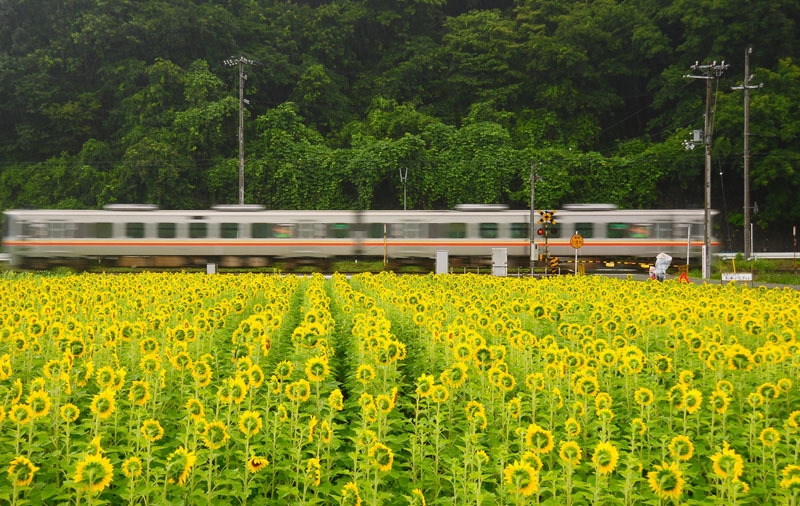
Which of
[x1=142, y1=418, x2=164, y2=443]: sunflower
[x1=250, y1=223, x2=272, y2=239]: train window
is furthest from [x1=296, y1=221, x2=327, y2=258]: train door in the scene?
[x1=142, y1=418, x2=164, y2=443]: sunflower

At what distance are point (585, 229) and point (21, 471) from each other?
2965 centimetres

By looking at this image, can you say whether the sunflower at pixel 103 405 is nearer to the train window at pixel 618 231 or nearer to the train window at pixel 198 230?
the train window at pixel 198 230

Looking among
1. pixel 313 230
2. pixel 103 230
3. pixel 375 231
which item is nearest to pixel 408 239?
pixel 375 231

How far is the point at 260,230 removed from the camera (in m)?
30.2

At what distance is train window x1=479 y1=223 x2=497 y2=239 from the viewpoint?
101 feet

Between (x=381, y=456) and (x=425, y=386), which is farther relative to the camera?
(x=425, y=386)

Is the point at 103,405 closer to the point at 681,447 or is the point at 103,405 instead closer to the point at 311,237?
the point at 681,447

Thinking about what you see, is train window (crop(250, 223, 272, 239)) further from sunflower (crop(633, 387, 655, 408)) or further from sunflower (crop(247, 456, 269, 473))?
sunflower (crop(247, 456, 269, 473))

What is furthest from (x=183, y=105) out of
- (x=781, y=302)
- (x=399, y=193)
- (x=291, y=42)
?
(x=781, y=302)

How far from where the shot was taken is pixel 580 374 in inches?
186

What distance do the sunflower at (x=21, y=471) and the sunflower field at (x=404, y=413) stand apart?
1cm

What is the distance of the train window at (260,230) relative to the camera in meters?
30.2

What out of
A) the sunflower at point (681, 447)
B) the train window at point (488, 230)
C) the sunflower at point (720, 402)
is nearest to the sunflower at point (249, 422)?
the sunflower at point (681, 447)

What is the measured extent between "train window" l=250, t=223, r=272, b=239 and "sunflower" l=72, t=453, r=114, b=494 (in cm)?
2757
